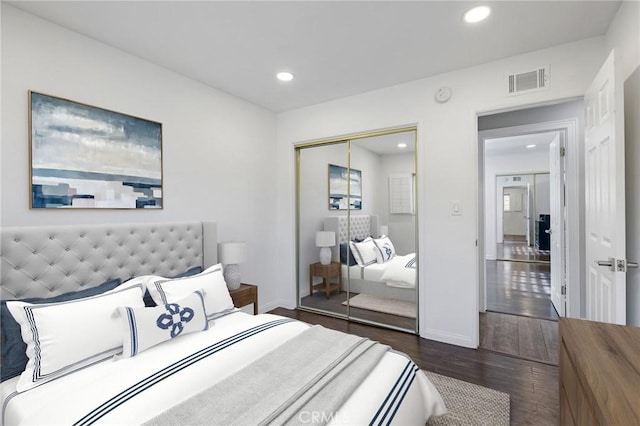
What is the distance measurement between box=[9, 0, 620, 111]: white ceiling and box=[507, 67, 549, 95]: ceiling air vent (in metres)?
0.19

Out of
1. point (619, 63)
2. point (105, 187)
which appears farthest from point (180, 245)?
point (619, 63)

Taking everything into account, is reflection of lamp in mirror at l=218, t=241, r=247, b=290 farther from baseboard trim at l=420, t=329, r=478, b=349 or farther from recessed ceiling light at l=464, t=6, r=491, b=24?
recessed ceiling light at l=464, t=6, r=491, b=24

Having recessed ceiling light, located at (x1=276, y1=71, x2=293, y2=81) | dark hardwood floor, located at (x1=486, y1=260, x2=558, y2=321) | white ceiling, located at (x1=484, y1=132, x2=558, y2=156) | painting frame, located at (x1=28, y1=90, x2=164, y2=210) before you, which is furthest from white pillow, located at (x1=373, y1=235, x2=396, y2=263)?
white ceiling, located at (x1=484, y1=132, x2=558, y2=156)

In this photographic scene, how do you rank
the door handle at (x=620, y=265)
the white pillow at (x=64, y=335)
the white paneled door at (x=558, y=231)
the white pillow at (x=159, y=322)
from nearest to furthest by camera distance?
the white pillow at (x=64, y=335), the door handle at (x=620, y=265), the white pillow at (x=159, y=322), the white paneled door at (x=558, y=231)

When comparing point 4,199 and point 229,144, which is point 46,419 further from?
point 229,144

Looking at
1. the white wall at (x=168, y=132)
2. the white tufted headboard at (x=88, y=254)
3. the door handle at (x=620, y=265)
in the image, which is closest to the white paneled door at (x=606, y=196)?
the door handle at (x=620, y=265)

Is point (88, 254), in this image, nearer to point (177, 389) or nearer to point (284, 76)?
point (177, 389)

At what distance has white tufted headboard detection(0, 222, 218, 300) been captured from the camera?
1.82 m

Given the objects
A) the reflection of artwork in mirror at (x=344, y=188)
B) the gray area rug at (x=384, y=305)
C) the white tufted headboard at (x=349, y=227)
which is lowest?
the gray area rug at (x=384, y=305)

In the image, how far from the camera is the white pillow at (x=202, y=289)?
82.4 inches

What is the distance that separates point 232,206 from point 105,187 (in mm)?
1286

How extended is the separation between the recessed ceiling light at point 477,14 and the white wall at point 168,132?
2454 mm

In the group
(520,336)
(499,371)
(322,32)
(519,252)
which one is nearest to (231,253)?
(322,32)

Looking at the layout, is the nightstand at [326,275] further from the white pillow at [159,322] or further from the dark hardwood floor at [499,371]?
the white pillow at [159,322]
